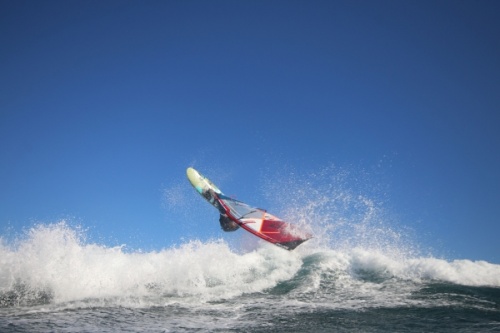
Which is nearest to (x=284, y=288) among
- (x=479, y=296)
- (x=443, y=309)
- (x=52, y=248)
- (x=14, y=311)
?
(x=443, y=309)

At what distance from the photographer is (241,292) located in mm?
11102

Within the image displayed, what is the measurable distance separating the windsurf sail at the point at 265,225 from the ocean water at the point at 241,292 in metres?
1.07

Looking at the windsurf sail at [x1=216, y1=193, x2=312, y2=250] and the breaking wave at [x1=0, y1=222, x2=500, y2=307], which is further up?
the windsurf sail at [x1=216, y1=193, x2=312, y2=250]

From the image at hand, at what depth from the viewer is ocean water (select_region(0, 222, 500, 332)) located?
7.14 m

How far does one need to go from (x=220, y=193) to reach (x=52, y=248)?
34.4ft

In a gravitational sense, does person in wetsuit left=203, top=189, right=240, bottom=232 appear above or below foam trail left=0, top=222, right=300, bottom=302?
above

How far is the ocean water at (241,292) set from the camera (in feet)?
23.4

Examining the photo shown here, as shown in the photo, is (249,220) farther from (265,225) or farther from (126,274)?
(126,274)

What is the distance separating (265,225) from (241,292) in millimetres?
6221

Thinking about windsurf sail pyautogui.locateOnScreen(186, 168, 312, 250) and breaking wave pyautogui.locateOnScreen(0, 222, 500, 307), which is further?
windsurf sail pyautogui.locateOnScreen(186, 168, 312, 250)

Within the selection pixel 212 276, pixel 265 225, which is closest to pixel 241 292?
pixel 212 276

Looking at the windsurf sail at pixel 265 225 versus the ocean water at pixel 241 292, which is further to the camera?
the windsurf sail at pixel 265 225

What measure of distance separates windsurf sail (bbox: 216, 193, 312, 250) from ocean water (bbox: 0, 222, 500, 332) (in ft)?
3.52

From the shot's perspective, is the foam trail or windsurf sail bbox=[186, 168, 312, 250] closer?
the foam trail
